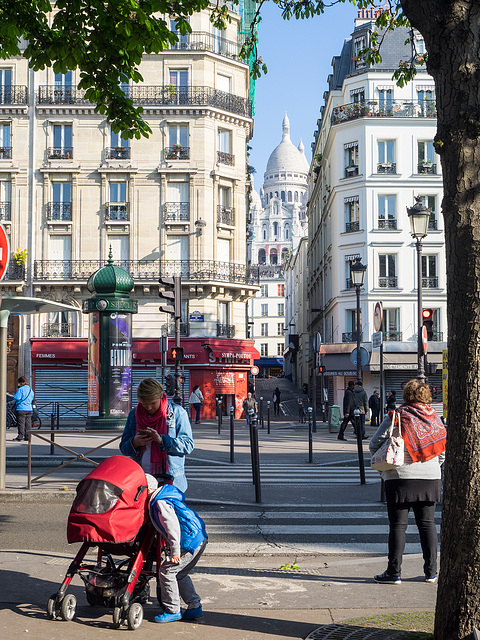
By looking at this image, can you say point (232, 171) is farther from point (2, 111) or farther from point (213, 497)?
point (213, 497)

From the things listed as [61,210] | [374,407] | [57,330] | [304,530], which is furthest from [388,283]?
[304,530]

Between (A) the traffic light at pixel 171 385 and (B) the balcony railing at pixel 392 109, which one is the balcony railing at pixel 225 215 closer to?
(B) the balcony railing at pixel 392 109

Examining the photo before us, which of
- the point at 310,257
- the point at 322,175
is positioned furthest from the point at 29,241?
the point at 310,257

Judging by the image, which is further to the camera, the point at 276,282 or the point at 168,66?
the point at 276,282

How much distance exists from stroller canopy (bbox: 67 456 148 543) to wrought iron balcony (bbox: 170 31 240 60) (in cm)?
3777

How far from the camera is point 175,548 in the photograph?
4.82 metres

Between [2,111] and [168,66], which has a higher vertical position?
[168,66]

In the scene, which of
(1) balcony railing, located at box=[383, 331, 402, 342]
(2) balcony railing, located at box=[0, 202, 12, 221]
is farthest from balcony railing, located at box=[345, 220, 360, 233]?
(2) balcony railing, located at box=[0, 202, 12, 221]

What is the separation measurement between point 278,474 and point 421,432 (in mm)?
7598

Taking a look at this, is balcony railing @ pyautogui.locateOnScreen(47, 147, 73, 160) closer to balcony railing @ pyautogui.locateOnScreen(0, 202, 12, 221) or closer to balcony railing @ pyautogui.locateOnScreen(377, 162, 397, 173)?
balcony railing @ pyautogui.locateOnScreen(0, 202, 12, 221)

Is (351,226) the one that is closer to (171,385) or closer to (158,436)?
(171,385)

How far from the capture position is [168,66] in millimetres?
39906

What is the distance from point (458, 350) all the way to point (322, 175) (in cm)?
4743

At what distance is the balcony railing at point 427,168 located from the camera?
1560 inches
